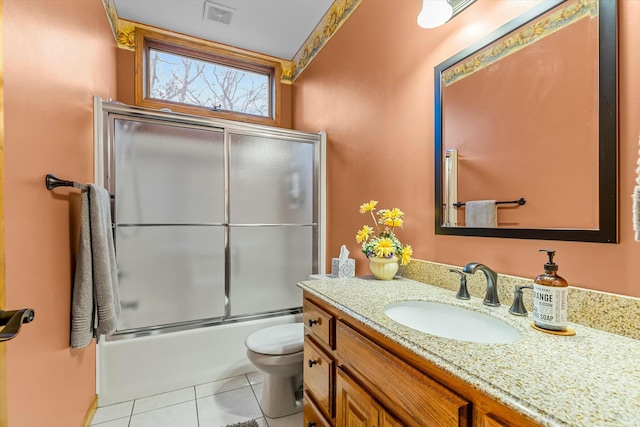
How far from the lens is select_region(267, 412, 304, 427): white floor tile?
1.69 meters

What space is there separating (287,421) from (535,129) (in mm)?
1941

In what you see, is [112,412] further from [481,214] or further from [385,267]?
[481,214]

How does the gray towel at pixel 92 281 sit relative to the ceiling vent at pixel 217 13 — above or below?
below

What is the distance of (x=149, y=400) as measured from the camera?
1911 mm

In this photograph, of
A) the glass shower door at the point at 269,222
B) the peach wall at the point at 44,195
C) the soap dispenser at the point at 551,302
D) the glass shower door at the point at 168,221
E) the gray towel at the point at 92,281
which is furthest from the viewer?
the glass shower door at the point at 269,222

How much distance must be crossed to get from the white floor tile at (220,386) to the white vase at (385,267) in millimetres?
1394

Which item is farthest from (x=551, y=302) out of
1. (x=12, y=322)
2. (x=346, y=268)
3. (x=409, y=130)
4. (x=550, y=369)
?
(x=12, y=322)

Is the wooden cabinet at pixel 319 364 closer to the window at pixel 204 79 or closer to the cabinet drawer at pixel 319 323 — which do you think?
the cabinet drawer at pixel 319 323

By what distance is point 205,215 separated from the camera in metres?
2.19

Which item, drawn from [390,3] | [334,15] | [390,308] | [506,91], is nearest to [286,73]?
[334,15]

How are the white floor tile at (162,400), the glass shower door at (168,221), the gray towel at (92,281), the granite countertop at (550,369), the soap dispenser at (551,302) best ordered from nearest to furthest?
the granite countertop at (550,369)
the soap dispenser at (551,302)
the gray towel at (92,281)
the white floor tile at (162,400)
the glass shower door at (168,221)

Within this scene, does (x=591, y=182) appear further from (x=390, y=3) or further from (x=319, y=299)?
(x=390, y=3)

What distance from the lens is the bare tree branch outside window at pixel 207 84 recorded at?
2.74m

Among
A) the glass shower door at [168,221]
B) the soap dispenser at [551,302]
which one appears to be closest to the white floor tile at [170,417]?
the glass shower door at [168,221]
